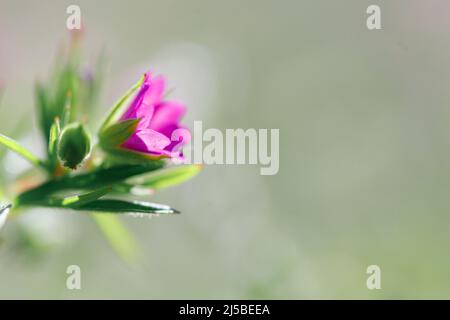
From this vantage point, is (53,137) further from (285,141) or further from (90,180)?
(285,141)

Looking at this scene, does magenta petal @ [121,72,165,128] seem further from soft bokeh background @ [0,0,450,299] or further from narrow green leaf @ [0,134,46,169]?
soft bokeh background @ [0,0,450,299]

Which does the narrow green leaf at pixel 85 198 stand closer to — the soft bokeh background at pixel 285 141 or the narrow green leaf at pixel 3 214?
the narrow green leaf at pixel 3 214

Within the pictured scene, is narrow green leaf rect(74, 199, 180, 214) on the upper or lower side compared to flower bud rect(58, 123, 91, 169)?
lower

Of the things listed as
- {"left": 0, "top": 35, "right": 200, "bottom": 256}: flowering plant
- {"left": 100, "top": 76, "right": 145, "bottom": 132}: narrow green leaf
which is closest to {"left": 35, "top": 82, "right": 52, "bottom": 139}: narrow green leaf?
{"left": 0, "top": 35, "right": 200, "bottom": 256}: flowering plant

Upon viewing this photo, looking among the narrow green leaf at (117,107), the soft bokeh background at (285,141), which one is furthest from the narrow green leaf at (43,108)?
the soft bokeh background at (285,141)

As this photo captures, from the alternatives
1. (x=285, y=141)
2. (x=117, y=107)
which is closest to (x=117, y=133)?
(x=117, y=107)

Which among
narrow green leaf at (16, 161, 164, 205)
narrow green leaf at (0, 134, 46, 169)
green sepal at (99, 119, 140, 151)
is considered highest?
green sepal at (99, 119, 140, 151)
